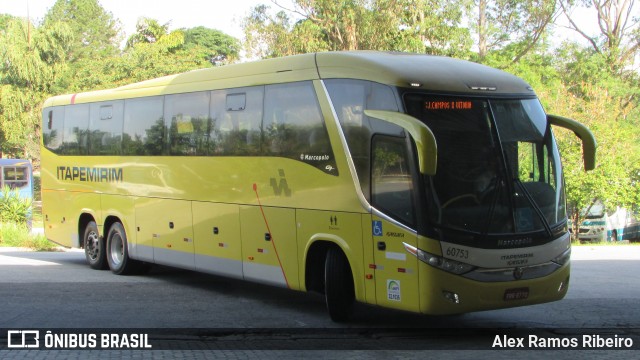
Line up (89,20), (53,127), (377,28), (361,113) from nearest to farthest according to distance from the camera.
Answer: (361,113) → (53,127) → (377,28) → (89,20)

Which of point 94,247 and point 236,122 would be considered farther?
point 94,247

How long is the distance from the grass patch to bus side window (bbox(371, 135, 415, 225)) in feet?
54.2

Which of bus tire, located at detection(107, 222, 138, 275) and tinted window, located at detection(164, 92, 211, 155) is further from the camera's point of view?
bus tire, located at detection(107, 222, 138, 275)

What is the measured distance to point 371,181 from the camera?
9.52 meters

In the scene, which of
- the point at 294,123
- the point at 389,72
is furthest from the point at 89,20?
the point at 389,72

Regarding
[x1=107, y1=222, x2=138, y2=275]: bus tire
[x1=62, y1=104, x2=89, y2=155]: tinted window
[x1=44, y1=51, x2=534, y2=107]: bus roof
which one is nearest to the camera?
[x1=44, y1=51, x2=534, y2=107]: bus roof

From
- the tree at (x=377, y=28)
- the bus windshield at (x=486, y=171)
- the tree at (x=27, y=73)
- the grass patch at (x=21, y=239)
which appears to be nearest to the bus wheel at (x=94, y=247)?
the grass patch at (x=21, y=239)

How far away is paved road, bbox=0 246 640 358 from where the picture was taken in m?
9.09

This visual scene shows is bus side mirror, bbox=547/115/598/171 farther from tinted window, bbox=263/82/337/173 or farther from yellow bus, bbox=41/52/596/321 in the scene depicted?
tinted window, bbox=263/82/337/173

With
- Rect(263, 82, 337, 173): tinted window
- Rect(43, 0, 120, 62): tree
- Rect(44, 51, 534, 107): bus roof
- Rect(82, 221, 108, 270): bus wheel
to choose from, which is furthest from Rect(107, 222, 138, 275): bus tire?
Rect(43, 0, 120, 62): tree

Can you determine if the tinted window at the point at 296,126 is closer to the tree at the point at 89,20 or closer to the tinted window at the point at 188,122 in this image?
the tinted window at the point at 188,122

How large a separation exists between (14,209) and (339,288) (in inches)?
868

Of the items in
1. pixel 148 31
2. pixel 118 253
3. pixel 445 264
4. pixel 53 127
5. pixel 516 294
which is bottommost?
pixel 118 253

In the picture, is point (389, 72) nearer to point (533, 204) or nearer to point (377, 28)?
point (533, 204)
